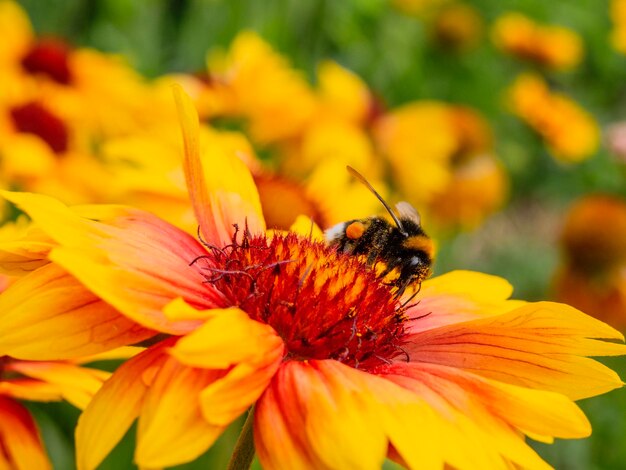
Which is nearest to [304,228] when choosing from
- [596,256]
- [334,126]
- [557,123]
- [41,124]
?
[41,124]

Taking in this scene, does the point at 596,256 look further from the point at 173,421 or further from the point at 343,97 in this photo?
the point at 173,421

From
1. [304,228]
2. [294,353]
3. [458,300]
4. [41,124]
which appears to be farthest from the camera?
[41,124]

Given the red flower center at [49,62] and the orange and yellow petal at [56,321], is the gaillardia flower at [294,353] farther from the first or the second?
the red flower center at [49,62]

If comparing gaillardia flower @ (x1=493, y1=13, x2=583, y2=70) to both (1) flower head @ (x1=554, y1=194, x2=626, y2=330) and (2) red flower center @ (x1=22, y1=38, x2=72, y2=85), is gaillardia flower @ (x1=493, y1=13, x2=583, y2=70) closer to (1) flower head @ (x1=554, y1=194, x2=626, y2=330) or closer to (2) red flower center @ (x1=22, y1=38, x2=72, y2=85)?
(1) flower head @ (x1=554, y1=194, x2=626, y2=330)

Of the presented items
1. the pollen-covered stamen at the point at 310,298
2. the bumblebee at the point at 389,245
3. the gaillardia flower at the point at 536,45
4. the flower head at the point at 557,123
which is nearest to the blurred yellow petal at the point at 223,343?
the pollen-covered stamen at the point at 310,298

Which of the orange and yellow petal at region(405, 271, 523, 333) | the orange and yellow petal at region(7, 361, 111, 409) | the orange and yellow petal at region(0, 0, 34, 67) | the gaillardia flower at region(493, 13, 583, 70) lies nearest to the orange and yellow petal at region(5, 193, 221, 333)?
the orange and yellow petal at region(7, 361, 111, 409)
